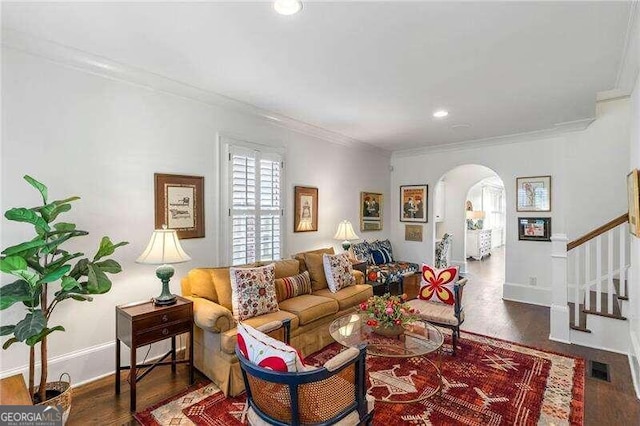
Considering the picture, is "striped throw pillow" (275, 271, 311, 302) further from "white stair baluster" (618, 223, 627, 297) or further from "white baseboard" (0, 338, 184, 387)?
"white stair baluster" (618, 223, 627, 297)

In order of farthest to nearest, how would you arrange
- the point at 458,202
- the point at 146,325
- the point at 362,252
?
1. the point at 458,202
2. the point at 362,252
3. the point at 146,325

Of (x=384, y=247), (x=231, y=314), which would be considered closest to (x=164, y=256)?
(x=231, y=314)

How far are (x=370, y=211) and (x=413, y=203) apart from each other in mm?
1005

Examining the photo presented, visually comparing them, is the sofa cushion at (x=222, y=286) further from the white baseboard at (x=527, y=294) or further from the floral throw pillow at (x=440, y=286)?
the white baseboard at (x=527, y=294)

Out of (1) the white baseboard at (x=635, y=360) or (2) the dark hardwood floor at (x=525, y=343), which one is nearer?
(2) the dark hardwood floor at (x=525, y=343)

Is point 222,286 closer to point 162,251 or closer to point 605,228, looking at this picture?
point 162,251

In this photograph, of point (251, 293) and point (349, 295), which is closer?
point (251, 293)

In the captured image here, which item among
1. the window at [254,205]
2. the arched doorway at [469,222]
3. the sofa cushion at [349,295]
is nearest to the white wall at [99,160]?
the window at [254,205]

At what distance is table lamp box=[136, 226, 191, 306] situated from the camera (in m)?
2.71

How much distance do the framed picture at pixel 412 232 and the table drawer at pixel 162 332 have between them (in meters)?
4.94

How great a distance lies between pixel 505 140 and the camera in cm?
548

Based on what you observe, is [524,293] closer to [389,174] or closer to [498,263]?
[389,174]

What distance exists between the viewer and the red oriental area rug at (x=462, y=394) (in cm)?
232

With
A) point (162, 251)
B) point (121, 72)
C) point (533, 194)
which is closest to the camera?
point (162, 251)
